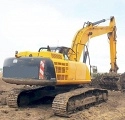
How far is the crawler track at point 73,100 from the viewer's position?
9.81 metres

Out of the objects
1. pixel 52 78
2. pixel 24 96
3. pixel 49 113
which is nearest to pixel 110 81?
pixel 24 96

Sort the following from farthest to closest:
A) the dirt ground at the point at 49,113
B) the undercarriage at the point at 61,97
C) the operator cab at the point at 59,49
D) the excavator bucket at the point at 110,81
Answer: the excavator bucket at the point at 110,81 < the operator cab at the point at 59,49 < the undercarriage at the point at 61,97 < the dirt ground at the point at 49,113

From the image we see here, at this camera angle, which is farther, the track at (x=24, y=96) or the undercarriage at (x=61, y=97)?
the track at (x=24, y=96)

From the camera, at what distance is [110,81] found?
17.5 metres

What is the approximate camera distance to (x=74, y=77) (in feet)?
37.1

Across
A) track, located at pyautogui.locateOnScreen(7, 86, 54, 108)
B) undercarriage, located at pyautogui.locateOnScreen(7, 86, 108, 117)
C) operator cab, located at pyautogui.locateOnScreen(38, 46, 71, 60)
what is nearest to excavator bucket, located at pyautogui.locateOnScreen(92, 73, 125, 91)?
undercarriage, located at pyautogui.locateOnScreen(7, 86, 108, 117)

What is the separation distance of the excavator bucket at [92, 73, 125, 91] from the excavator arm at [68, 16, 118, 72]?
2.24 feet

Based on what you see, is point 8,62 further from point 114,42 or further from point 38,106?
point 114,42

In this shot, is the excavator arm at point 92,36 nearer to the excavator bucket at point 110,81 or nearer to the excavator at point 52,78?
the excavator at point 52,78

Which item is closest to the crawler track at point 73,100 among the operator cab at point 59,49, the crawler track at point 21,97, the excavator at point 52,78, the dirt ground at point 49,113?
the excavator at point 52,78

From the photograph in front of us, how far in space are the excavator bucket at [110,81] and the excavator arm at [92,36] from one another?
26.8 inches

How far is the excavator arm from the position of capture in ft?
45.1

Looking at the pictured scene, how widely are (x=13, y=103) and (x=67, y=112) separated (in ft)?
7.90

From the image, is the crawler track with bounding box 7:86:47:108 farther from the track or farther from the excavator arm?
the excavator arm
